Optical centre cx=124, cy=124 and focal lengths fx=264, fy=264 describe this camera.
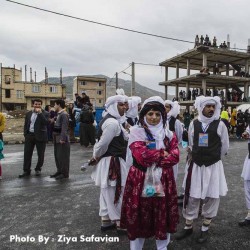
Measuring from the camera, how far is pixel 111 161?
148 inches

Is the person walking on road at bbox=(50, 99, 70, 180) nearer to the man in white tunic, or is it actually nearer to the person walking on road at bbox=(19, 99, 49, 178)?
the person walking on road at bbox=(19, 99, 49, 178)

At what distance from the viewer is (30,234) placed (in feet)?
12.3

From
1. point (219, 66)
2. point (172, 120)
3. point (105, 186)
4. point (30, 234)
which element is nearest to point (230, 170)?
point (172, 120)

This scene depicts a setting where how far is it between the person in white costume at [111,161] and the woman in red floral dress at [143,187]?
81cm

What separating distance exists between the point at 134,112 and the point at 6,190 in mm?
3437

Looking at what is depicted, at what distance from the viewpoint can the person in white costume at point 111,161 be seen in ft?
12.2

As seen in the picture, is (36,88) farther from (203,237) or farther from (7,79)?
(203,237)

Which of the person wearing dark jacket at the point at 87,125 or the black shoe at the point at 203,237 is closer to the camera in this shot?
the black shoe at the point at 203,237

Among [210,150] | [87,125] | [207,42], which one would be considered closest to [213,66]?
[207,42]

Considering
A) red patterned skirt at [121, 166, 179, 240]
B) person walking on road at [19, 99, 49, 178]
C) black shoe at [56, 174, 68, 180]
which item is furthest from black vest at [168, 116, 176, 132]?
person walking on road at [19, 99, 49, 178]

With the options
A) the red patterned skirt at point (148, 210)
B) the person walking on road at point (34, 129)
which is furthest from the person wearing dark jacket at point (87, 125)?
the red patterned skirt at point (148, 210)

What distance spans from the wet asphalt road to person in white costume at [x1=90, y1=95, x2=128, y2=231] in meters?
0.34

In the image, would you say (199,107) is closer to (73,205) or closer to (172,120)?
(172,120)

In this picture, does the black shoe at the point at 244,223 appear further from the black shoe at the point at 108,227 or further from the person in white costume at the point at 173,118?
the person in white costume at the point at 173,118
